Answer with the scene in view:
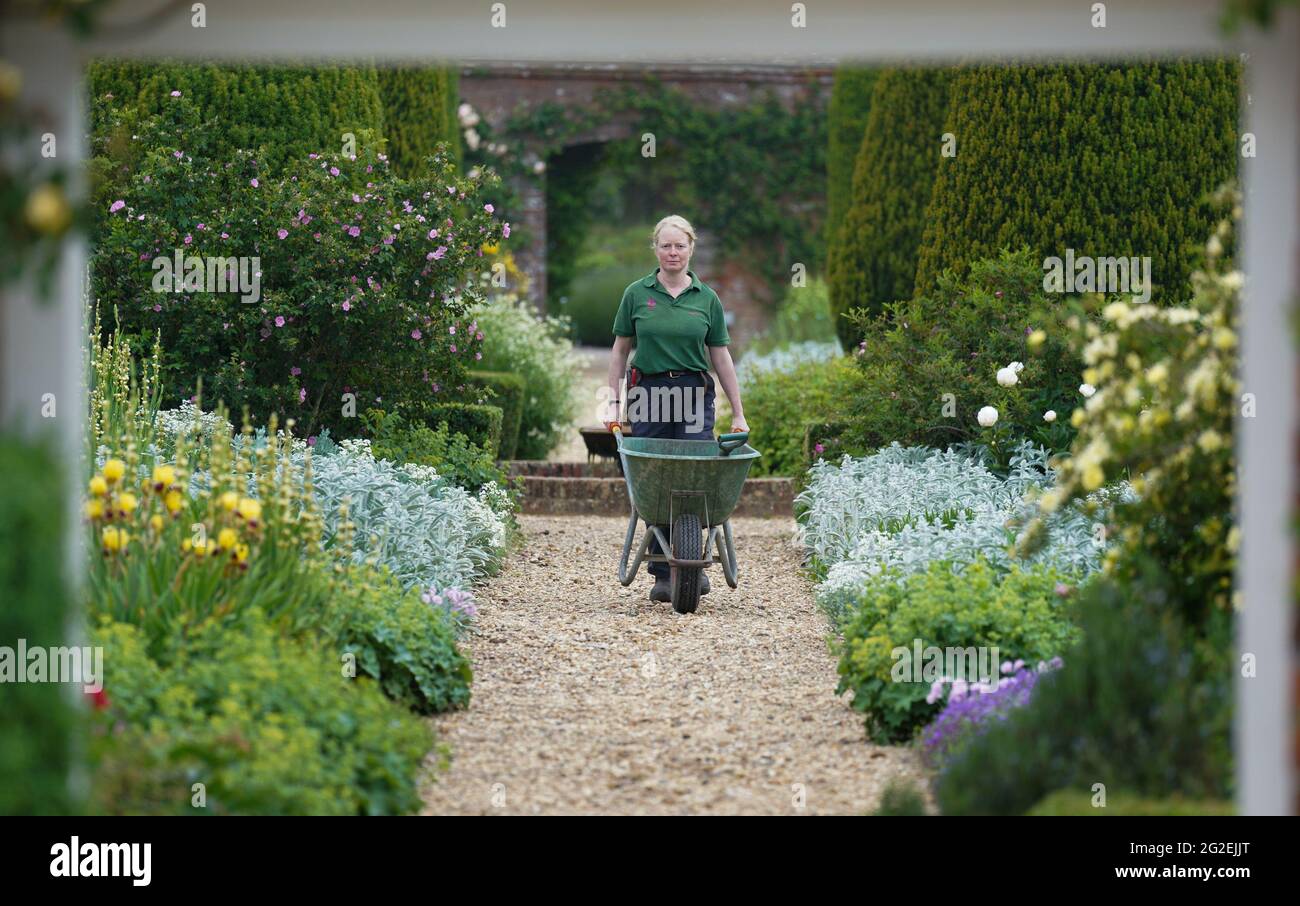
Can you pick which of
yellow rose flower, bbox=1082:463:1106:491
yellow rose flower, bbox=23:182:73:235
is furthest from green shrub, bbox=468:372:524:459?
yellow rose flower, bbox=23:182:73:235

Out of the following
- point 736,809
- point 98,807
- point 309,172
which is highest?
point 309,172

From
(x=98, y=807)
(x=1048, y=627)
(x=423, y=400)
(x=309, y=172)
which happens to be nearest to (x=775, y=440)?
(x=423, y=400)

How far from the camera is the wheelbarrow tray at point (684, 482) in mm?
6012

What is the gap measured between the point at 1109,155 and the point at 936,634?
13.8 feet

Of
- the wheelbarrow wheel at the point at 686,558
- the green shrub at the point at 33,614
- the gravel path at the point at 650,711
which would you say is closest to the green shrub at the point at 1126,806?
the gravel path at the point at 650,711

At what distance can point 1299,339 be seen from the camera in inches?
91.9

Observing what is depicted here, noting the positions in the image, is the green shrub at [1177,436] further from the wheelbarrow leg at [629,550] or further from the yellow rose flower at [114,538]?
the wheelbarrow leg at [629,550]

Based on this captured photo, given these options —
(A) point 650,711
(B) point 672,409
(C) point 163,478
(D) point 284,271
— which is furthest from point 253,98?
(A) point 650,711

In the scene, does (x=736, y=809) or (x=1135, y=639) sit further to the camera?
(x=736, y=809)

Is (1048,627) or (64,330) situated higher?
(64,330)

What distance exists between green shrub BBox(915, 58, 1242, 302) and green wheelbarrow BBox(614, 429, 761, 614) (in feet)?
8.54

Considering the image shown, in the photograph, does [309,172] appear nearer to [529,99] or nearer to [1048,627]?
[1048,627]
